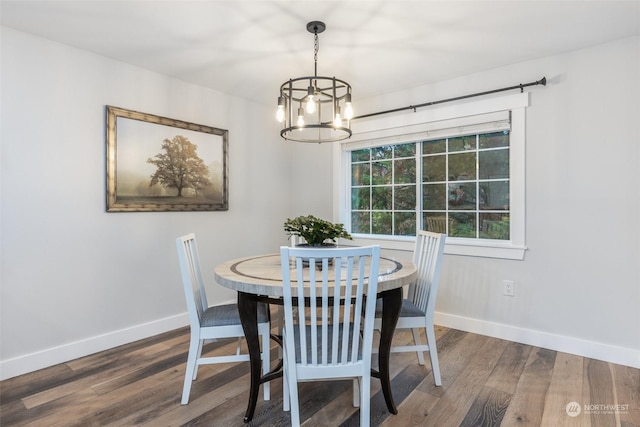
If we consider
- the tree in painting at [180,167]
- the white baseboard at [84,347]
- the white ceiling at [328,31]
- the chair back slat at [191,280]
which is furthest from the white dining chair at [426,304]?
the tree in painting at [180,167]

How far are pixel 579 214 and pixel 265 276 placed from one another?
7.74 feet

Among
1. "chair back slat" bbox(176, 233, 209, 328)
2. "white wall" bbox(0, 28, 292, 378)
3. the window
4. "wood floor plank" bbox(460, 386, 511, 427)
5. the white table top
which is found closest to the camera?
the white table top

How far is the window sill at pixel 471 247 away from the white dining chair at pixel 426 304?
0.86 meters

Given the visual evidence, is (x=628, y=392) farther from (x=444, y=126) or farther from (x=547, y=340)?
(x=444, y=126)

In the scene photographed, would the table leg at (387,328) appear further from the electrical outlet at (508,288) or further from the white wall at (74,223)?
the white wall at (74,223)

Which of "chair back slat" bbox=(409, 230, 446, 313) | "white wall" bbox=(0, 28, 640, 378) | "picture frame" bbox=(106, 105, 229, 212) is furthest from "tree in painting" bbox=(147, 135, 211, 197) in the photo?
"chair back slat" bbox=(409, 230, 446, 313)

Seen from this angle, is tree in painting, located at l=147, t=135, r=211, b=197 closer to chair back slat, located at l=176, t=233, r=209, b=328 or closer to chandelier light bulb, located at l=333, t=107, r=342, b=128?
chair back slat, located at l=176, t=233, r=209, b=328

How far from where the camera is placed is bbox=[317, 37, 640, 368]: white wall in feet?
7.84

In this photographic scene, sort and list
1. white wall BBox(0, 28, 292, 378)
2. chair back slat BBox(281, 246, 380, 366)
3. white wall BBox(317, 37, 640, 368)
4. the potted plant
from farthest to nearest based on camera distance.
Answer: white wall BBox(317, 37, 640, 368), white wall BBox(0, 28, 292, 378), the potted plant, chair back slat BBox(281, 246, 380, 366)

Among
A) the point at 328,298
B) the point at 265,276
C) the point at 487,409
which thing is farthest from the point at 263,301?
the point at 487,409

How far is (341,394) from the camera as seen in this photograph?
202cm

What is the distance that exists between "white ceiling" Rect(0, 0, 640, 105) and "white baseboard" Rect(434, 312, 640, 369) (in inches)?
85.8

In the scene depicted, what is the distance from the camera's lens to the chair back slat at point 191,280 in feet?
6.30

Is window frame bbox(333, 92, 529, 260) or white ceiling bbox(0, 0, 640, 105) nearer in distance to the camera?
white ceiling bbox(0, 0, 640, 105)
